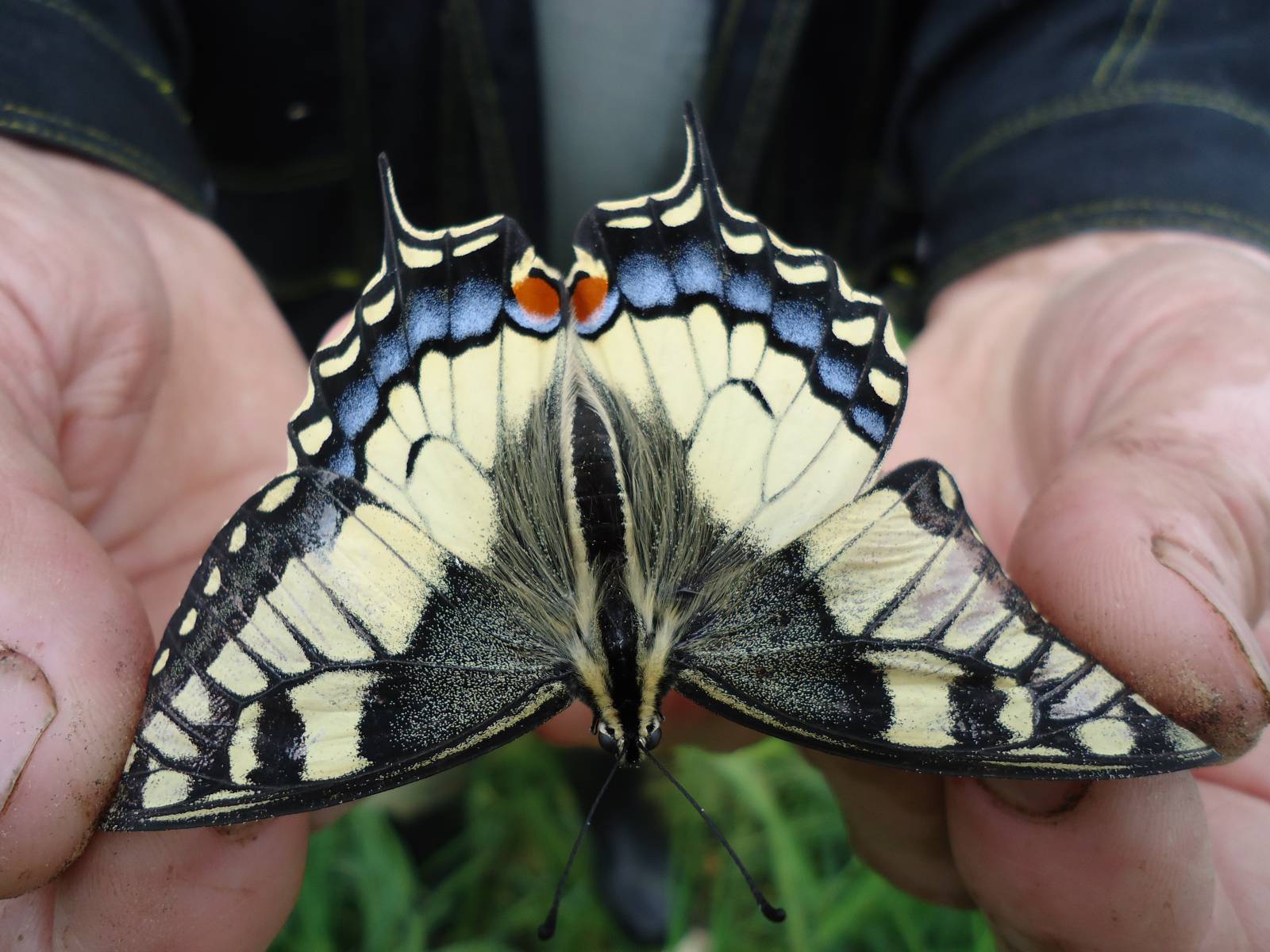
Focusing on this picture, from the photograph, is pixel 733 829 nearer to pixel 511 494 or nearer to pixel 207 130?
pixel 511 494

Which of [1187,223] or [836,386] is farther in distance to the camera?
[1187,223]

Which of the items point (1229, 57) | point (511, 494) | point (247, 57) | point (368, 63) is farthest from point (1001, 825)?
point (247, 57)

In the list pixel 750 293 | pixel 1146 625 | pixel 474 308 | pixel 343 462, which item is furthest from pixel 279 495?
pixel 1146 625

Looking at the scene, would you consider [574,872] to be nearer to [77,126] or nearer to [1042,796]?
[1042,796]

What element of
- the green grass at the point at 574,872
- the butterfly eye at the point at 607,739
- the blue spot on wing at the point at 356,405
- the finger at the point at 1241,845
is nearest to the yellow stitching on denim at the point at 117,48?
the blue spot on wing at the point at 356,405

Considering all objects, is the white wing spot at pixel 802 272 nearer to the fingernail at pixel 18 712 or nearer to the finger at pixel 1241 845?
the finger at pixel 1241 845

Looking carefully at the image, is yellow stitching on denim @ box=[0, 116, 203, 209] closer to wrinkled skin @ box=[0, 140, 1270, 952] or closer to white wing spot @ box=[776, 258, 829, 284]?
Answer: wrinkled skin @ box=[0, 140, 1270, 952]
